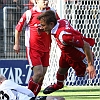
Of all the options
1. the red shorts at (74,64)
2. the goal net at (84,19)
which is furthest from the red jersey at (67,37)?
the goal net at (84,19)

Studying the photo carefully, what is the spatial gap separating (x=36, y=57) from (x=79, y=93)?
7.35ft

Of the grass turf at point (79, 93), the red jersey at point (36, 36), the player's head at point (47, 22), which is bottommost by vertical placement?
the grass turf at point (79, 93)

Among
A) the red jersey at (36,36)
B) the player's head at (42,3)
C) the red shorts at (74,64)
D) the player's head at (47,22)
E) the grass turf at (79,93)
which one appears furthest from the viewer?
the grass turf at (79,93)

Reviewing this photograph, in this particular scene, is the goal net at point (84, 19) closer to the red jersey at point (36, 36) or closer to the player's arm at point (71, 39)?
the red jersey at point (36, 36)

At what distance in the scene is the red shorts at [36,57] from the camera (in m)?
9.01

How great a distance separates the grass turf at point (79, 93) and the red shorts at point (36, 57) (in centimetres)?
104

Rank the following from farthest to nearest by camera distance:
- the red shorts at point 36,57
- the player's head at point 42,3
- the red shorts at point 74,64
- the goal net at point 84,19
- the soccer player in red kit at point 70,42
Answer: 1. the goal net at point 84,19
2. the red shorts at point 36,57
3. the player's head at point 42,3
4. the red shorts at point 74,64
5. the soccer player in red kit at point 70,42

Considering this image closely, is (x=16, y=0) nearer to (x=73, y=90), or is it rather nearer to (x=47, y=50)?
(x=73, y=90)

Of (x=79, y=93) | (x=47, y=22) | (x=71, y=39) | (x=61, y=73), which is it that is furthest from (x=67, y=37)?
(x=79, y=93)

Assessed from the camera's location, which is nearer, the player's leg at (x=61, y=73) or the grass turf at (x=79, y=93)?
the player's leg at (x=61, y=73)

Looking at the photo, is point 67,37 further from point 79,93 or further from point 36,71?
point 79,93

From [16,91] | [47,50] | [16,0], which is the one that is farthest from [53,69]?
[16,91]

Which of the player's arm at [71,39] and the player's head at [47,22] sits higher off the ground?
the player's head at [47,22]

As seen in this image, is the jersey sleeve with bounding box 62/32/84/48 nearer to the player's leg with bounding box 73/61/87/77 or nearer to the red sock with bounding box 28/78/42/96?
the player's leg with bounding box 73/61/87/77
